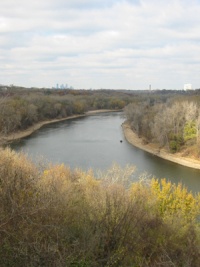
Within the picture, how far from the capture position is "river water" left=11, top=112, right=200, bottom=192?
25422mm

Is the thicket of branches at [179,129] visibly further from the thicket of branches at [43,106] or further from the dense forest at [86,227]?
the dense forest at [86,227]

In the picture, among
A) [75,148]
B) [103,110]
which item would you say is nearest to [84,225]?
[75,148]

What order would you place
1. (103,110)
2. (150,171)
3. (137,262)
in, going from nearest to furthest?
(137,262) → (150,171) → (103,110)

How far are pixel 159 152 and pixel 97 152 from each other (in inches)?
249

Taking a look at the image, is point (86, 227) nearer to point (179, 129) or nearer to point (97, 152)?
point (97, 152)

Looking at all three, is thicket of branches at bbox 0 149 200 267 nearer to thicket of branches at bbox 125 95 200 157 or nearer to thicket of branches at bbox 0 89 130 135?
thicket of branches at bbox 125 95 200 157

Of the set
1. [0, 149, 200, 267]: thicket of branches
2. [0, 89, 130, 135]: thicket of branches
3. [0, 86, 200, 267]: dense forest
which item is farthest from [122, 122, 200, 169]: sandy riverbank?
[0, 149, 200, 267]: thicket of branches

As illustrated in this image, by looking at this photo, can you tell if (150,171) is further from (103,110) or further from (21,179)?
(103,110)

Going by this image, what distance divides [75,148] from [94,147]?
6.72ft

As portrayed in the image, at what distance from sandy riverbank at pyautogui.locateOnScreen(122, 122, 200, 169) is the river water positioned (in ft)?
2.71

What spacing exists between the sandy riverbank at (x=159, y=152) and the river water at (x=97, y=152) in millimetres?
825

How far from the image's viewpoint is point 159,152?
3316cm

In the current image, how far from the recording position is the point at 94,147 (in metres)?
34.2

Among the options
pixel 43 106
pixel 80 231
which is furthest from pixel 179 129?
pixel 43 106
